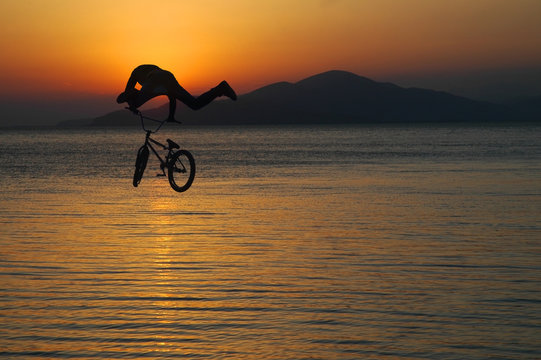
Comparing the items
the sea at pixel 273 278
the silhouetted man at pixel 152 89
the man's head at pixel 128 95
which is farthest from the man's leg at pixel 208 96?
the sea at pixel 273 278

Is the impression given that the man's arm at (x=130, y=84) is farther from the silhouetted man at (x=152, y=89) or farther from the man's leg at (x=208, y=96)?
the man's leg at (x=208, y=96)

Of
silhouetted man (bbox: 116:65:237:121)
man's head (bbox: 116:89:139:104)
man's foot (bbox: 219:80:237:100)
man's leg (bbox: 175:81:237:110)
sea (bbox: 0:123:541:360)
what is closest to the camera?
silhouetted man (bbox: 116:65:237:121)

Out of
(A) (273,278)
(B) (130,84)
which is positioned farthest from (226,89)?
(A) (273,278)

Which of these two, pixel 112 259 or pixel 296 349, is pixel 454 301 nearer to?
pixel 296 349

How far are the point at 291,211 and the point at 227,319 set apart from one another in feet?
81.3

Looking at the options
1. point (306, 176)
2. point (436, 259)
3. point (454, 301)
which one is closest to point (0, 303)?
point (454, 301)

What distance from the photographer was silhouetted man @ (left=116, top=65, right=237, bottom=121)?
1277cm

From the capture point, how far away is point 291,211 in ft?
144

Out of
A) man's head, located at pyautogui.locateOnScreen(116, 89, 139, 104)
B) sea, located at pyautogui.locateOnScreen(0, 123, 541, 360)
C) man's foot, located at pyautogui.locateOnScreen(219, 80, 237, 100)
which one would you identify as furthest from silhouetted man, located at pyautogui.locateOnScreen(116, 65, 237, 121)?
sea, located at pyautogui.locateOnScreen(0, 123, 541, 360)

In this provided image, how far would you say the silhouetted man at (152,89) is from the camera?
→ 12773 mm

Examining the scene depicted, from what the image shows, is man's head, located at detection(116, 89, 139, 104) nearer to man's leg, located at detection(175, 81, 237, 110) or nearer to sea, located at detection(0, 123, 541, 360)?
man's leg, located at detection(175, 81, 237, 110)

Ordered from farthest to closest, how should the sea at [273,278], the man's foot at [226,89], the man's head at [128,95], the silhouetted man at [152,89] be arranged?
the sea at [273,278], the man's foot at [226,89], the man's head at [128,95], the silhouetted man at [152,89]

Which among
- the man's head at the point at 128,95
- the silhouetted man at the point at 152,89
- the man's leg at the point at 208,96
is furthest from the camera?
the man's leg at the point at 208,96

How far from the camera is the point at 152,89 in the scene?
501 inches
